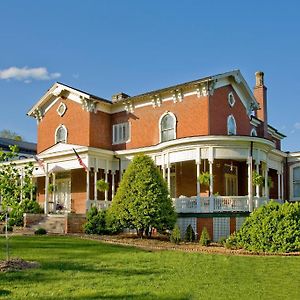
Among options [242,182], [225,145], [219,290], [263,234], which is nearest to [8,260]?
[219,290]

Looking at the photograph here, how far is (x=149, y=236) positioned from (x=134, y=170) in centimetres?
320

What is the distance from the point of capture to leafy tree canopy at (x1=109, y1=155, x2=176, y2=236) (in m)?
20.8

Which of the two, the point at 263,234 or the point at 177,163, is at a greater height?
the point at 177,163

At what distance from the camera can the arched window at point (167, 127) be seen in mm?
27172

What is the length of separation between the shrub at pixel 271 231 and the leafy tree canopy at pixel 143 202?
356 cm

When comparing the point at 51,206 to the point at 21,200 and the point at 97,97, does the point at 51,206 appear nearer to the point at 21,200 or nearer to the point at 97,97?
the point at 97,97

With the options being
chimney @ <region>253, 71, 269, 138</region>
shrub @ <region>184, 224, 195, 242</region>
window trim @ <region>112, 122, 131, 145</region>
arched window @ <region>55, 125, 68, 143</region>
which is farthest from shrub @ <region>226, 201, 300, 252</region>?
chimney @ <region>253, 71, 269, 138</region>

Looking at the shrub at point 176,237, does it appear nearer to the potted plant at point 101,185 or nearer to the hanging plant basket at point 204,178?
the hanging plant basket at point 204,178

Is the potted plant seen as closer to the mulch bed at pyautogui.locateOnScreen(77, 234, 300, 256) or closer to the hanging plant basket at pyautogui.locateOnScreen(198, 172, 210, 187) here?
the mulch bed at pyautogui.locateOnScreen(77, 234, 300, 256)

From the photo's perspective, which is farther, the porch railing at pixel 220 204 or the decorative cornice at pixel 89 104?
the decorative cornice at pixel 89 104

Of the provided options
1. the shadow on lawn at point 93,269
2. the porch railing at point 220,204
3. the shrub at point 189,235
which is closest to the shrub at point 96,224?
the shrub at point 189,235

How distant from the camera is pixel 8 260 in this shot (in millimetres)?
12594

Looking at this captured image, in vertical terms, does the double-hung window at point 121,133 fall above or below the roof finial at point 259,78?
below

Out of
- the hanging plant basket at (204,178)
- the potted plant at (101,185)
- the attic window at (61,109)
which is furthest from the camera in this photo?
the attic window at (61,109)
